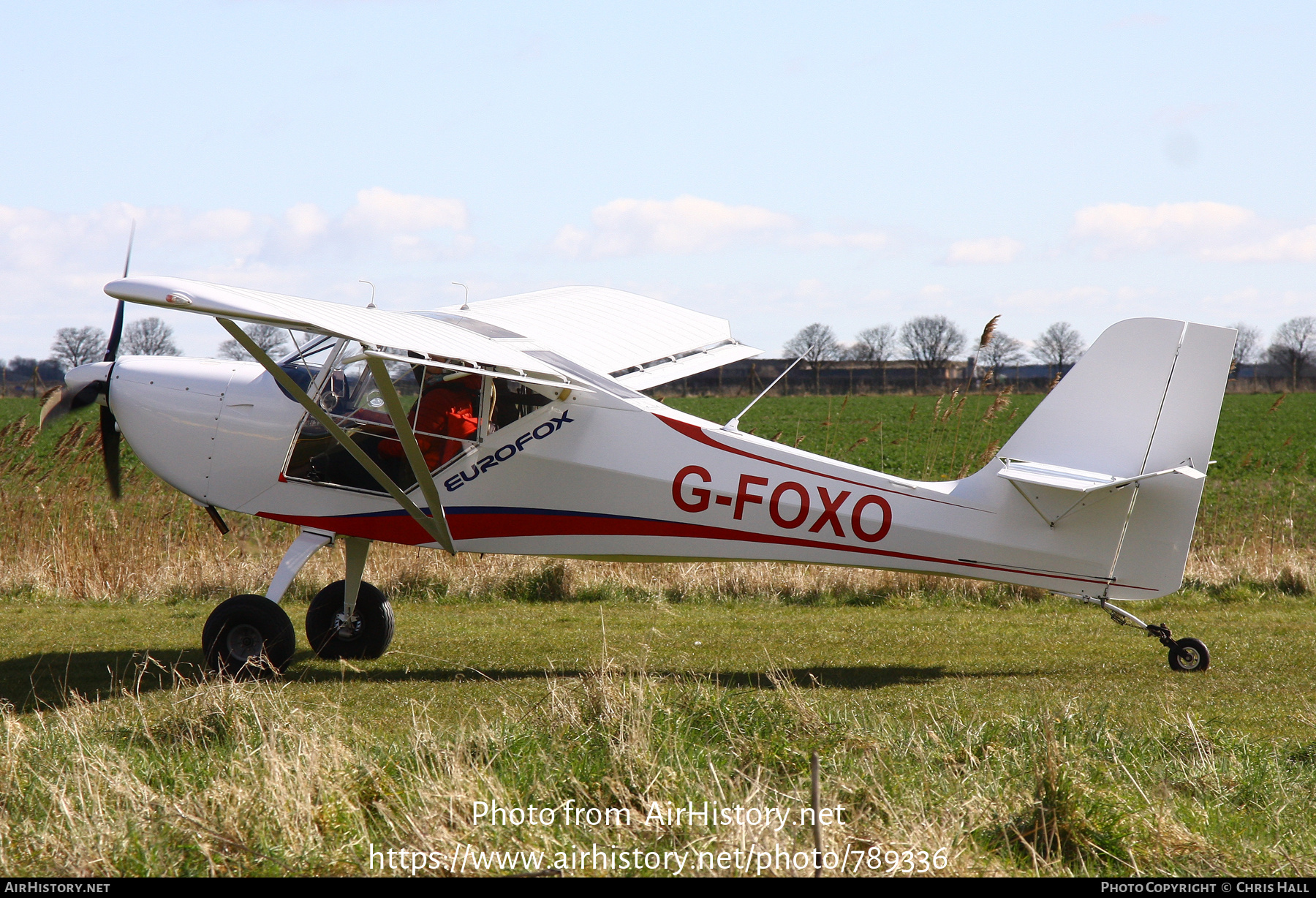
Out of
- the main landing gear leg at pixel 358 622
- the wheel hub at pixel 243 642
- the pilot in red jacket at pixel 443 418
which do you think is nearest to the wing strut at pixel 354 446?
the pilot in red jacket at pixel 443 418

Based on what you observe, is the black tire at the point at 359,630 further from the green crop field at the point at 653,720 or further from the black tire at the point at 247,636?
the black tire at the point at 247,636

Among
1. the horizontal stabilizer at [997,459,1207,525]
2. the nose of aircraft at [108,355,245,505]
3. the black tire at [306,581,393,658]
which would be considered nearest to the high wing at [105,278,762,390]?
the nose of aircraft at [108,355,245,505]

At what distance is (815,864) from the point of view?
2.96 m

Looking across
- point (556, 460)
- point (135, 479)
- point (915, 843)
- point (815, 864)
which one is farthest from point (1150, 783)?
point (135, 479)

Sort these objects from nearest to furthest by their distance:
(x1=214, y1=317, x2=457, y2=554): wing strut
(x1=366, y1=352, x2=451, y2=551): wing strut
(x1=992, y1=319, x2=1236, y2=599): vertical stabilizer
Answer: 1. (x1=366, y1=352, x2=451, y2=551): wing strut
2. (x1=214, y1=317, x2=457, y2=554): wing strut
3. (x1=992, y1=319, x2=1236, y2=599): vertical stabilizer

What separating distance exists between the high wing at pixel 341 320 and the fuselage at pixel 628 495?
21.6 inches

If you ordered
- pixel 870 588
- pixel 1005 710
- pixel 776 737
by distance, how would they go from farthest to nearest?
1. pixel 870 588
2. pixel 1005 710
3. pixel 776 737

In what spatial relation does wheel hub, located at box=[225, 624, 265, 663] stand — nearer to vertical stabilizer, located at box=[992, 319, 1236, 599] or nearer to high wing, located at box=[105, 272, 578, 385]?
high wing, located at box=[105, 272, 578, 385]

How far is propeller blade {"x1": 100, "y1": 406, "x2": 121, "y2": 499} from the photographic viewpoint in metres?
7.57

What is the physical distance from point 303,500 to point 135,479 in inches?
242

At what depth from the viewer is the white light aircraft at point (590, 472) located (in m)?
6.23

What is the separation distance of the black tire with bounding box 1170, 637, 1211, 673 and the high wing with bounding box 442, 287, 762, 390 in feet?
13.4

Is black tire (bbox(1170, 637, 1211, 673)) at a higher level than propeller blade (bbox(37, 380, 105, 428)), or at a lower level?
lower
